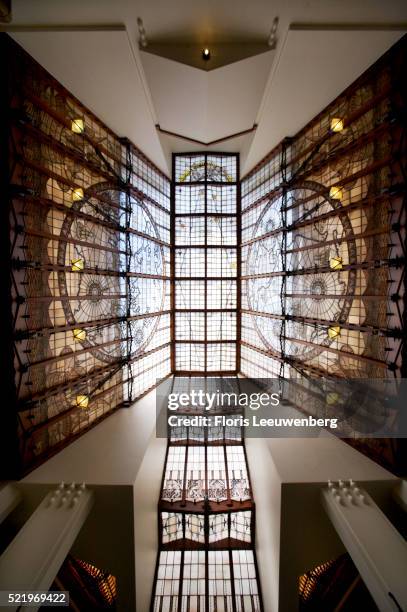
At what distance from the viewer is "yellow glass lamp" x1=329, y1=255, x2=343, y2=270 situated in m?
7.05

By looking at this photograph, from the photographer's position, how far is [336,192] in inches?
283

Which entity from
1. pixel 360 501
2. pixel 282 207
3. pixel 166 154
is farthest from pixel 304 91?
pixel 360 501

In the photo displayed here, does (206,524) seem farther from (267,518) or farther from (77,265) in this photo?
(77,265)

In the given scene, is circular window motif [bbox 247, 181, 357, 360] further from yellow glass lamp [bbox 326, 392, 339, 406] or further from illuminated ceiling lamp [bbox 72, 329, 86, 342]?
illuminated ceiling lamp [bbox 72, 329, 86, 342]

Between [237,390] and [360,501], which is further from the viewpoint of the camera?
[237,390]

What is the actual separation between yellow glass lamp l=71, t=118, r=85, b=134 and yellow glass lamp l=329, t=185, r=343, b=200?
643cm

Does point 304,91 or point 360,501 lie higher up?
point 304,91

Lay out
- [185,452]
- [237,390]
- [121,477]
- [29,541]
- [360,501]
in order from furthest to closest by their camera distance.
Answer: [237,390]
[185,452]
[121,477]
[360,501]
[29,541]

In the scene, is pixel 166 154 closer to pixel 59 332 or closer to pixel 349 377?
pixel 59 332

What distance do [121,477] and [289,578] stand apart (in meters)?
4.12

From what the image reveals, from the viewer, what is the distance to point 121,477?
6.15m

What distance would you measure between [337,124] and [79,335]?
818cm

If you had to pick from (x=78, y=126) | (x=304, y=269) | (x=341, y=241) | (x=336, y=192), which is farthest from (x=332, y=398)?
(x=78, y=126)

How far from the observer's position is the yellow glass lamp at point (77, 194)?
7.18 m
